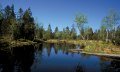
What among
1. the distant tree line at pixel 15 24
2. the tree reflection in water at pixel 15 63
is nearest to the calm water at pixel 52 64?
the tree reflection in water at pixel 15 63

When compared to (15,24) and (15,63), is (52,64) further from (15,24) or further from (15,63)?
(15,24)

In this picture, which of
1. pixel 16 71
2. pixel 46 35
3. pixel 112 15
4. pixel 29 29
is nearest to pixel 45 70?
pixel 16 71

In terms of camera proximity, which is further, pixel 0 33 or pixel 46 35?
pixel 46 35

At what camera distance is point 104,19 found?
95.8 meters

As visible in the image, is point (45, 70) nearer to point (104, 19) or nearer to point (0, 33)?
point (0, 33)

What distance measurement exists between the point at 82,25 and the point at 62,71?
79.6m

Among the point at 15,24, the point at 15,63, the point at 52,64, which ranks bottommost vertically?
the point at 52,64

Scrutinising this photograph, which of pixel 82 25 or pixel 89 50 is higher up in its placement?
pixel 82 25

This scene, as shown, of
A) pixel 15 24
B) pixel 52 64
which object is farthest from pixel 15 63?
pixel 15 24

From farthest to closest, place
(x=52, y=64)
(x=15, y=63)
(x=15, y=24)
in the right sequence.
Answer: (x=15, y=24)
(x=52, y=64)
(x=15, y=63)

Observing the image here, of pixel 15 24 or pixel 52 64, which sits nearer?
pixel 52 64

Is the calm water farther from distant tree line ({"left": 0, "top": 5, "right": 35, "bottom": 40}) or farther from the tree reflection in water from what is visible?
distant tree line ({"left": 0, "top": 5, "right": 35, "bottom": 40})

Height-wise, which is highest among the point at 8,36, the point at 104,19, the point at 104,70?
the point at 104,19

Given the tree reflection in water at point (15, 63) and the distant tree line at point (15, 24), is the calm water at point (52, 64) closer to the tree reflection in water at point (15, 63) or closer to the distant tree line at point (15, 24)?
the tree reflection in water at point (15, 63)
